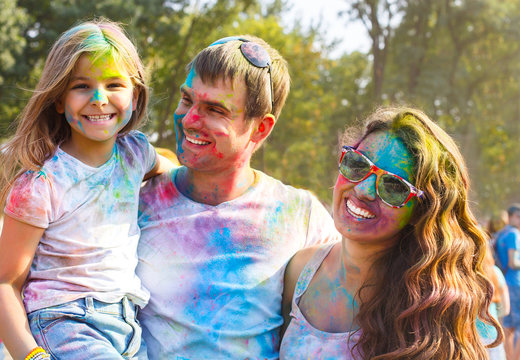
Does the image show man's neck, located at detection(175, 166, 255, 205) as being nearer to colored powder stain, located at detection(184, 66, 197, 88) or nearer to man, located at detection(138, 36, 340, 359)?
man, located at detection(138, 36, 340, 359)

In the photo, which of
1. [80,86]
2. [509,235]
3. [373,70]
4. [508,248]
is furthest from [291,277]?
[373,70]

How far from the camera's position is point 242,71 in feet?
8.72

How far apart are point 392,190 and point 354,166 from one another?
0.19 metres

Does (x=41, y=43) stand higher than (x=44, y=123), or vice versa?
(x=44, y=123)

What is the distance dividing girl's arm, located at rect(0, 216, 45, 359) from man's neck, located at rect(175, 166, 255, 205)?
0.78 metres

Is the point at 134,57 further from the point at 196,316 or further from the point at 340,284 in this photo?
the point at 340,284

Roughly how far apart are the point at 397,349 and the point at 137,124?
5.27ft

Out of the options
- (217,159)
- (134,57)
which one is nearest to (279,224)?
(217,159)

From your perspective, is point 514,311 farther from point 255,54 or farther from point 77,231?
point 77,231

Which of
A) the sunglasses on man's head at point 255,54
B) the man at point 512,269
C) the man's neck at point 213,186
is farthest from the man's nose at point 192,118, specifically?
the man at point 512,269

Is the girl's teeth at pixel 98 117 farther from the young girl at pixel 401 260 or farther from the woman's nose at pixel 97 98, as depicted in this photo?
the young girl at pixel 401 260

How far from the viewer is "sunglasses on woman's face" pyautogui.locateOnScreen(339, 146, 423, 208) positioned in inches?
84.7

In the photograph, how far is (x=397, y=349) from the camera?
205cm

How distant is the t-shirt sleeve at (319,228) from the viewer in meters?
2.77
